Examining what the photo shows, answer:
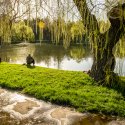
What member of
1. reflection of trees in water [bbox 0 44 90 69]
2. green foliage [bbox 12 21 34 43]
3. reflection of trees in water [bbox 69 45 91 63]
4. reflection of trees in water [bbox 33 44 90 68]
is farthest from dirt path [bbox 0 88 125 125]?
reflection of trees in water [bbox 69 45 91 63]

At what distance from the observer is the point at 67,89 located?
29.4 ft

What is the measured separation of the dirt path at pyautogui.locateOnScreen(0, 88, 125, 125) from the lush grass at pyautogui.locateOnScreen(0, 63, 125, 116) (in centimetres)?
33

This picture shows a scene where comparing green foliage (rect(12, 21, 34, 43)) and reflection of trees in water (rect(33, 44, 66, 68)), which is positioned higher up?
green foliage (rect(12, 21, 34, 43))

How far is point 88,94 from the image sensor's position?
8242 mm

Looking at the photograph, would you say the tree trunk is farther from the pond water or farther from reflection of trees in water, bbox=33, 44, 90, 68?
reflection of trees in water, bbox=33, 44, 90, 68

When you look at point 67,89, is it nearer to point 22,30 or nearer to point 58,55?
→ point 22,30

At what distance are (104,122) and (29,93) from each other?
321 centimetres

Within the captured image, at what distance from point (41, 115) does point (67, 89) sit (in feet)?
7.15

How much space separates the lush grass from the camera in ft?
24.4

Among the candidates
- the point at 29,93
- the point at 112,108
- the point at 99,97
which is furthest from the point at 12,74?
the point at 112,108

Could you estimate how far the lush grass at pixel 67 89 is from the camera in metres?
7.43

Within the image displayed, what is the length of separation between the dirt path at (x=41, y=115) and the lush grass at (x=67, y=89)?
332 mm

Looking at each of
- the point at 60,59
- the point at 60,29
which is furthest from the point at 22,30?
the point at 60,29

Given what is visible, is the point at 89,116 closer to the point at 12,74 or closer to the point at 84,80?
Answer: the point at 84,80
